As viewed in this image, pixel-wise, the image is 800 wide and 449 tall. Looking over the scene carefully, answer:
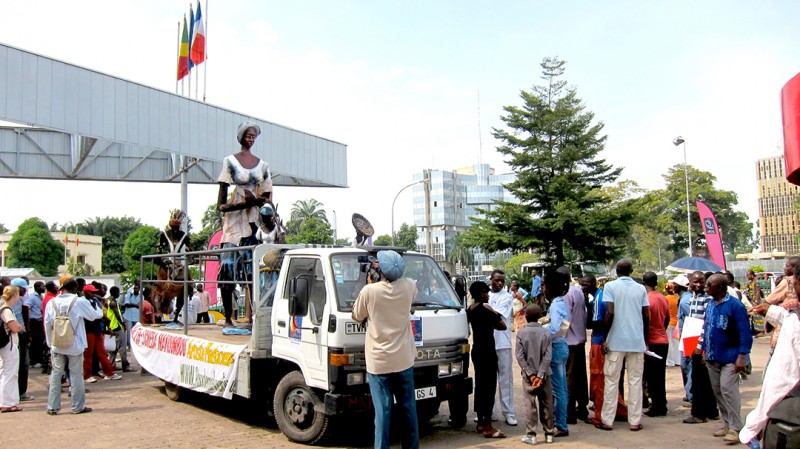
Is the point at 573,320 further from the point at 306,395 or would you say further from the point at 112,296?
the point at 112,296

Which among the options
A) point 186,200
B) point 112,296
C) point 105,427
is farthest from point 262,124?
point 105,427

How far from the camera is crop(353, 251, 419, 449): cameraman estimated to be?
5.48 m

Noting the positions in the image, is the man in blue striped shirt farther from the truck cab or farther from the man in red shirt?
the truck cab

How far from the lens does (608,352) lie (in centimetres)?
733

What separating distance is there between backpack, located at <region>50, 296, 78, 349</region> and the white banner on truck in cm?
128

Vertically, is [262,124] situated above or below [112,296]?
above

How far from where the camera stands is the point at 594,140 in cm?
3138

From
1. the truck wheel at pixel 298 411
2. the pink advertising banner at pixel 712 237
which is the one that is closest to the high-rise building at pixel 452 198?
the pink advertising banner at pixel 712 237

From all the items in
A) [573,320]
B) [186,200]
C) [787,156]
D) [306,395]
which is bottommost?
[306,395]

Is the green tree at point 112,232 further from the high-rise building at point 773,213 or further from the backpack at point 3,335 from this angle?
the high-rise building at point 773,213

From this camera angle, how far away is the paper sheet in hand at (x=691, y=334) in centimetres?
802

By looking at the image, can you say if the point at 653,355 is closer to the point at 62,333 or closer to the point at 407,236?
the point at 62,333

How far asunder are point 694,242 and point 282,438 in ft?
188

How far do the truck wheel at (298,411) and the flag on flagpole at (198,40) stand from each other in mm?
17863
